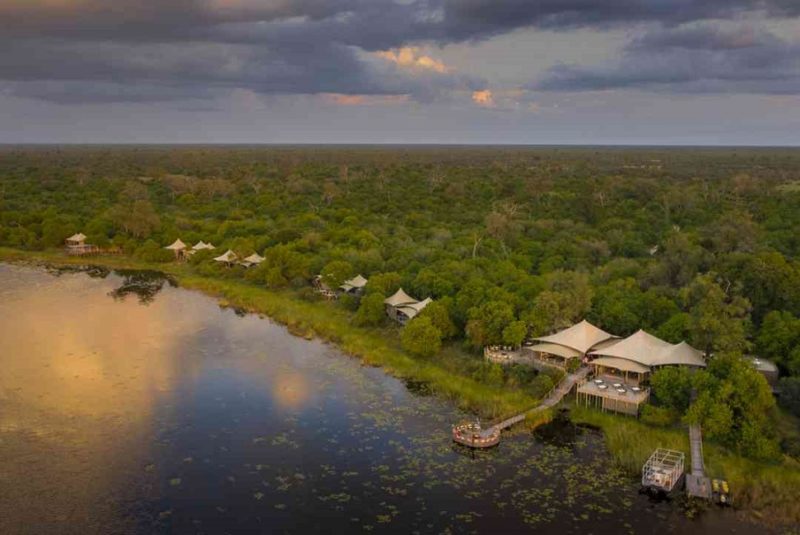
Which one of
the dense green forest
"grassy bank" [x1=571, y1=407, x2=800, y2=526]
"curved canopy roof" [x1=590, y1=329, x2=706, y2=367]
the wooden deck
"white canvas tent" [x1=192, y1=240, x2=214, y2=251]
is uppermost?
the dense green forest

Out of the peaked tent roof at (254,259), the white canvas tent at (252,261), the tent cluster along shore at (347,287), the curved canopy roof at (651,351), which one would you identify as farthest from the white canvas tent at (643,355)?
the white canvas tent at (252,261)

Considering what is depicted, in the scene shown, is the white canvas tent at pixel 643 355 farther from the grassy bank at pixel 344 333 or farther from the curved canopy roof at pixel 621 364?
the grassy bank at pixel 344 333

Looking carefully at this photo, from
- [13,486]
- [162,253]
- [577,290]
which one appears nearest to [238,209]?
[162,253]

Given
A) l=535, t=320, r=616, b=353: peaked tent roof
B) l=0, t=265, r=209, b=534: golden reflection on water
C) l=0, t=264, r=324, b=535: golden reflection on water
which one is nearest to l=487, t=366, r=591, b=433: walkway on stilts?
l=535, t=320, r=616, b=353: peaked tent roof

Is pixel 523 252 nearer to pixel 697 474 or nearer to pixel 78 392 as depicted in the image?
pixel 697 474

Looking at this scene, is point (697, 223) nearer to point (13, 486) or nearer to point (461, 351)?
point (461, 351)

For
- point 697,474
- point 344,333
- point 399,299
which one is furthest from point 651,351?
point 344,333

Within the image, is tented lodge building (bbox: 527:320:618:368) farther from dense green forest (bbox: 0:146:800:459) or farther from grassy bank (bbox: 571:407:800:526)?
grassy bank (bbox: 571:407:800:526)
